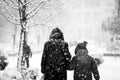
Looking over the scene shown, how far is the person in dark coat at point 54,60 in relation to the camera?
5.51 meters

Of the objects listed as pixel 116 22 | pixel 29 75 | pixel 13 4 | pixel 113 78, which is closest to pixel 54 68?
pixel 29 75

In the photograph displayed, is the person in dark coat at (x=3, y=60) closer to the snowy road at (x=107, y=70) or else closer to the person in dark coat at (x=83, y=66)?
the snowy road at (x=107, y=70)

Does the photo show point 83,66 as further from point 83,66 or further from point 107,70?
point 107,70

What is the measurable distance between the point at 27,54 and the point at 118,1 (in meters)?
14.4

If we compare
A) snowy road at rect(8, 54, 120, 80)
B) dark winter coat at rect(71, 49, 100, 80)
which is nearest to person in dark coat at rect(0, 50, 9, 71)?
snowy road at rect(8, 54, 120, 80)

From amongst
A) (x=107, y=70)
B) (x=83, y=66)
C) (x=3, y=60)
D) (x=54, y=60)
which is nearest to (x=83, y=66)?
(x=83, y=66)

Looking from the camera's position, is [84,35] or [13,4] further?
[84,35]

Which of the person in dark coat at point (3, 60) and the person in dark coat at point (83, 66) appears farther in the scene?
the person in dark coat at point (3, 60)

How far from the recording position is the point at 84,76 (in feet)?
20.0

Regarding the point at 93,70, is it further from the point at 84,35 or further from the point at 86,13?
the point at 86,13

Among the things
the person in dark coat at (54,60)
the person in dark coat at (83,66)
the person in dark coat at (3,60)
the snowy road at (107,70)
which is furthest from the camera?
the person in dark coat at (3,60)

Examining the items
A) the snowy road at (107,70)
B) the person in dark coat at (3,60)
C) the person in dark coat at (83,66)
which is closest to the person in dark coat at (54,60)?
the person in dark coat at (83,66)

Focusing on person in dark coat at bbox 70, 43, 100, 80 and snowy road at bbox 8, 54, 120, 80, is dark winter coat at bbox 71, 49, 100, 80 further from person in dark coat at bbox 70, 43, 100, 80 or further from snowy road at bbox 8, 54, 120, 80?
snowy road at bbox 8, 54, 120, 80

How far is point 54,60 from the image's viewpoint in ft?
18.1
